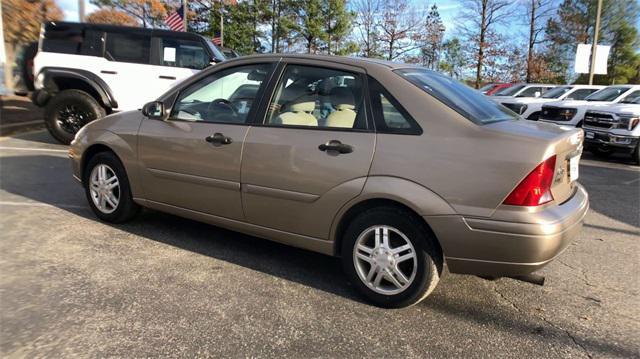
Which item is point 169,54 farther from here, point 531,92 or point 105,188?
point 531,92

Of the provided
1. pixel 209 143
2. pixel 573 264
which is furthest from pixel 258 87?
pixel 573 264

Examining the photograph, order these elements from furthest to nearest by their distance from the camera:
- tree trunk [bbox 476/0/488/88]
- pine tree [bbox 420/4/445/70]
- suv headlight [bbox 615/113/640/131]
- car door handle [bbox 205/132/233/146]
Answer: pine tree [bbox 420/4/445/70] < tree trunk [bbox 476/0/488/88] < suv headlight [bbox 615/113/640/131] < car door handle [bbox 205/132/233/146]

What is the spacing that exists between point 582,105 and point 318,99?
431 inches

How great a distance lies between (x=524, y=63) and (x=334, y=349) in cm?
3395

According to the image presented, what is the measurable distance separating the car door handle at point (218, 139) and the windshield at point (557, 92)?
14531 millimetres

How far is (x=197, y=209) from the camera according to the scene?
13.5 feet

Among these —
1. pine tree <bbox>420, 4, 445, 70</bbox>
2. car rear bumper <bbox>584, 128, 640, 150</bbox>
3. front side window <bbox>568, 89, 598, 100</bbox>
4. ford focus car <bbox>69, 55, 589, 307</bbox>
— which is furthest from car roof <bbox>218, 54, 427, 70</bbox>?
pine tree <bbox>420, 4, 445, 70</bbox>

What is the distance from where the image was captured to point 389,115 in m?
3.29

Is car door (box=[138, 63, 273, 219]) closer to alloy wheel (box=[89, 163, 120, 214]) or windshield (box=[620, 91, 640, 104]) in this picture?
alloy wheel (box=[89, 163, 120, 214])

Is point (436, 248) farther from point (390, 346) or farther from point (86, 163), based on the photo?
point (86, 163)

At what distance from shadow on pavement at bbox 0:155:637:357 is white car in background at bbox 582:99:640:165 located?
858 centimetres

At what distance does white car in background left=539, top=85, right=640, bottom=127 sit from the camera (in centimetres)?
1202

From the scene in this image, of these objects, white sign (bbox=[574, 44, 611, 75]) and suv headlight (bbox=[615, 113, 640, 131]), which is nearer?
suv headlight (bbox=[615, 113, 640, 131])

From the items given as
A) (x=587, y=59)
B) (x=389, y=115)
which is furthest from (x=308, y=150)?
(x=587, y=59)
